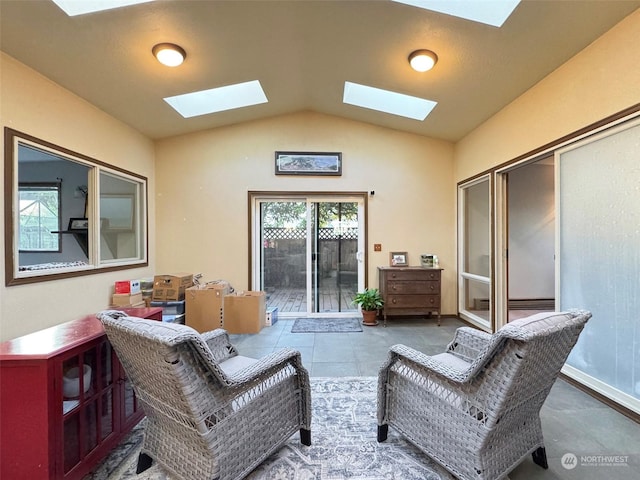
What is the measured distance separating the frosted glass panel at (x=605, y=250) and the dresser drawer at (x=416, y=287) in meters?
1.57

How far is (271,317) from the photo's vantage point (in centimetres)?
402

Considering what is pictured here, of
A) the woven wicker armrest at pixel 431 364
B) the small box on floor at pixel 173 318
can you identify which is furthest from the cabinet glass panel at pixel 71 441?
the small box on floor at pixel 173 318

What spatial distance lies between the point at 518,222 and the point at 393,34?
12.9 ft

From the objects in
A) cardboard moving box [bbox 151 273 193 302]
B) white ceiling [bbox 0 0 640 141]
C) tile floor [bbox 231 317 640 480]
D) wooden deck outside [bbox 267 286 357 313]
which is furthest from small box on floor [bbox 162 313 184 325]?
white ceiling [bbox 0 0 640 141]

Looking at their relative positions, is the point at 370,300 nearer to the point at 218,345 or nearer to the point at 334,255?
the point at 334,255

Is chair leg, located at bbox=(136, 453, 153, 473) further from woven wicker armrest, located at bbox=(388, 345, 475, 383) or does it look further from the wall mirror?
the wall mirror

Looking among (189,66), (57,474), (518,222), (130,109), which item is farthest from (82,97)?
(518,222)

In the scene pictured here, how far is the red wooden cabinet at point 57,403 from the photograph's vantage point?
119cm

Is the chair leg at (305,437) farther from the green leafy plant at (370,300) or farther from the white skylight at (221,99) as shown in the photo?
the white skylight at (221,99)

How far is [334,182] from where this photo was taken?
170 inches

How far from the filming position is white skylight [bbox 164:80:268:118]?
11.8ft

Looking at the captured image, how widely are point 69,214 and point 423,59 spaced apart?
15.8 feet

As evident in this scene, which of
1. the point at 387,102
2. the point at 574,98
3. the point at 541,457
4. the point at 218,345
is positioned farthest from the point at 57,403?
the point at 387,102

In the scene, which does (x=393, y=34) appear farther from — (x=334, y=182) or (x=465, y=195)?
(x=465, y=195)
